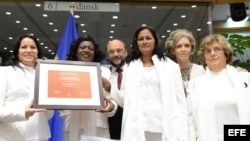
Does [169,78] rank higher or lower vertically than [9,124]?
higher

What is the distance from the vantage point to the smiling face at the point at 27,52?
2.73 m

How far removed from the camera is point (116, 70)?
3.24 metres

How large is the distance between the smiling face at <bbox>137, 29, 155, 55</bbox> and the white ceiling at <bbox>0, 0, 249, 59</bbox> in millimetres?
3350

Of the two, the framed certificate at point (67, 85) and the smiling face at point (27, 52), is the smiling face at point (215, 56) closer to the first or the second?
the framed certificate at point (67, 85)

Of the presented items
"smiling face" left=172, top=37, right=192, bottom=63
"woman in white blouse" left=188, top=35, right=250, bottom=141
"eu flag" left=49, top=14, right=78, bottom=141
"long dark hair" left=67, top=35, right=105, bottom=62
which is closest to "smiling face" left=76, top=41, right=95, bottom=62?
"long dark hair" left=67, top=35, right=105, bottom=62

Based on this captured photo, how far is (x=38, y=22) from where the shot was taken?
21.4ft

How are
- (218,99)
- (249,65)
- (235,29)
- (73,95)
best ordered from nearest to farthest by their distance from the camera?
1. (73,95)
2. (218,99)
3. (249,65)
4. (235,29)

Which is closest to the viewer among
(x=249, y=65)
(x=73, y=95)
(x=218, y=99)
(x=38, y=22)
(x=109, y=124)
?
(x=73, y=95)

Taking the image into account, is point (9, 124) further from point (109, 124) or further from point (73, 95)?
point (109, 124)

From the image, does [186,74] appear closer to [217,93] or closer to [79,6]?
[217,93]

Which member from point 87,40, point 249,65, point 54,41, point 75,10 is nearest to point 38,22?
point 54,41

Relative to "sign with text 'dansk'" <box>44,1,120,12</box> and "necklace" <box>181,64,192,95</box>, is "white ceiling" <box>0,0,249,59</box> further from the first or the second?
"necklace" <box>181,64,192,95</box>

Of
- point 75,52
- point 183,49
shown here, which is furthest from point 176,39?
point 75,52

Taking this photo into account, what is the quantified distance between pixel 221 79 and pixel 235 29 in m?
5.95
